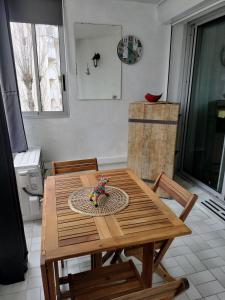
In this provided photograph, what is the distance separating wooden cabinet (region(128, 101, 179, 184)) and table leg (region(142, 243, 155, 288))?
4.95ft

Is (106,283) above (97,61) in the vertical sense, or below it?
below

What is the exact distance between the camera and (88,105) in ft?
9.20

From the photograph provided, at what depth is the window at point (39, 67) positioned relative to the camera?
2.43m

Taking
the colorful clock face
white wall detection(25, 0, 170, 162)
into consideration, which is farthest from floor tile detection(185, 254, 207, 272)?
the colorful clock face

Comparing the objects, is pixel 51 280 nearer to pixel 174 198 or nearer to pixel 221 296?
pixel 174 198

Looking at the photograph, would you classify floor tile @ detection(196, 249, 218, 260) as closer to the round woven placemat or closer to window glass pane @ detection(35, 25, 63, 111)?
the round woven placemat

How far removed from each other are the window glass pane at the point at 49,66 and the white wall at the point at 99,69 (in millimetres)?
260

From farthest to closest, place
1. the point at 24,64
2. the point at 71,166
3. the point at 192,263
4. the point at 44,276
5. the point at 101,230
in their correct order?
the point at 24,64 < the point at 71,166 < the point at 192,263 < the point at 101,230 < the point at 44,276

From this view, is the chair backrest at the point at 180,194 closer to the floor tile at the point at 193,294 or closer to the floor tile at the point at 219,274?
the floor tile at the point at 193,294

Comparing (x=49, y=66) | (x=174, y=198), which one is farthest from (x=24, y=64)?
(x=174, y=198)

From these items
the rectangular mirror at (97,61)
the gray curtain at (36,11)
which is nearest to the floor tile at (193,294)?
the rectangular mirror at (97,61)

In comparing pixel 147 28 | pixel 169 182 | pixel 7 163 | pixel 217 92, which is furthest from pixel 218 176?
pixel 7 163

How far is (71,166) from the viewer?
183 centimetres

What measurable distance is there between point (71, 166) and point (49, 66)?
4.74 ft
